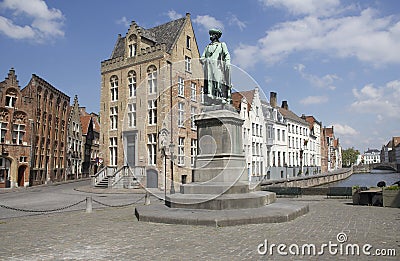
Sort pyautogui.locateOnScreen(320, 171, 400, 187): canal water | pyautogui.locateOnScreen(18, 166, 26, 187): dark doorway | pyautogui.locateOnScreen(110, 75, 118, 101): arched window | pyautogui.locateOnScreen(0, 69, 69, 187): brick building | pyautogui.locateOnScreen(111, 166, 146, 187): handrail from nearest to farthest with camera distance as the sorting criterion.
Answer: pyautogui.locateOnScreen(111, 166, 146, 187): handrail → pyautogui.locateOnScreen(0, 69, 69, 187): brick building → pyautogui.locateOnScreen(110, 75, 118, 101): arched window → pyautogui.locateOnScreen(18, 166, 26, 187): dark doorway → pyautogui.locateOnScreen(320, 171, 400, 187): canal water

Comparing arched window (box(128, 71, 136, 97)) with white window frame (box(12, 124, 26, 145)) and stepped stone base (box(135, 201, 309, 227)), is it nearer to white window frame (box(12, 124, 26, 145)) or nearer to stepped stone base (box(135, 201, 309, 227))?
white window frame (box(12, 124, 26, 145))

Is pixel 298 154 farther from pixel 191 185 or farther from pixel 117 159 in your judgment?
pixel 191 185

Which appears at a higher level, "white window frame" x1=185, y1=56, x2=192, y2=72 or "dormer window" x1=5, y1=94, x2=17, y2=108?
"white window frame" x1=185, y1=56, x2=192, y2=72

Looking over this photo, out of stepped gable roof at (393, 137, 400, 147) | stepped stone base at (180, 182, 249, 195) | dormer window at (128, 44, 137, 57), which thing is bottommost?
stepped stone base at (180, 182, 249, 195)

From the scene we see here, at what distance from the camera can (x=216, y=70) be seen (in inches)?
557

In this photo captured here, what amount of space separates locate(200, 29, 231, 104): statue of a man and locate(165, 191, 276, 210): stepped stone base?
14.0ft

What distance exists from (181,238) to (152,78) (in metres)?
28.5

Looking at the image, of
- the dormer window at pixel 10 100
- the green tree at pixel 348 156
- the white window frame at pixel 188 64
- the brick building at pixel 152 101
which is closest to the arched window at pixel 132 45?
the brick building at pixel 152 101

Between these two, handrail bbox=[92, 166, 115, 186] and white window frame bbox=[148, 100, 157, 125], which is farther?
white window frame bbox=[148, 100, 157, 125]

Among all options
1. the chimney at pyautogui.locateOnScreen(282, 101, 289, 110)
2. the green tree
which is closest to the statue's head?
the chimney at pyautogui.locateOnScreen(282, 101, 289, 110)

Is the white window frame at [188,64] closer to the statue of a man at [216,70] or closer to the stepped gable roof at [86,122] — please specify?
the statue of a man at [216,70]

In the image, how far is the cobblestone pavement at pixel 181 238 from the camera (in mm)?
6617

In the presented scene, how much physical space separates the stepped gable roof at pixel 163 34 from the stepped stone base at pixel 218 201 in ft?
82.8

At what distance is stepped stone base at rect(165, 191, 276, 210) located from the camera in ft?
36.1
